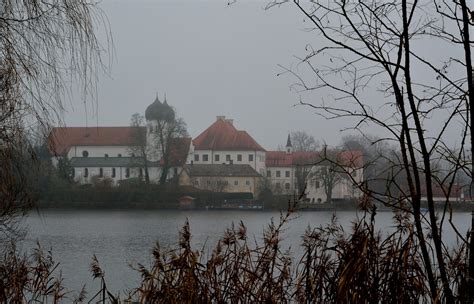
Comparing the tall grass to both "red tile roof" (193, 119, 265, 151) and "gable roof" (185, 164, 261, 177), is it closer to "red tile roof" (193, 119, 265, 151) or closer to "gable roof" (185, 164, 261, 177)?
"gable roof" (185, 164, 261, 177)

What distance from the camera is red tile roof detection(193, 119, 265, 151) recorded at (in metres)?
82.6

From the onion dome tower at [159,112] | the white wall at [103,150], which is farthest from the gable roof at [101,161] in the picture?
the onion dome tower at [159,112]

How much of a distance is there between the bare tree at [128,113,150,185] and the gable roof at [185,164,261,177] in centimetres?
456

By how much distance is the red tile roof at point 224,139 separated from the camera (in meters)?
82.6

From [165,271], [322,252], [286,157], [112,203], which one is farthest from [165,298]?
[286,157]

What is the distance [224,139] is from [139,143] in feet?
58.0

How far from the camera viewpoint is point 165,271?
3473 mm

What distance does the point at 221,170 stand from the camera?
247 ft

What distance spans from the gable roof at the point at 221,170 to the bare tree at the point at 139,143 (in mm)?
4563

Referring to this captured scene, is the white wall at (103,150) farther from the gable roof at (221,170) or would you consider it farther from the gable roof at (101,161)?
the gable roof at (221,170)

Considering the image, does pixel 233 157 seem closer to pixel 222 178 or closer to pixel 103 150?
pixel 222 178

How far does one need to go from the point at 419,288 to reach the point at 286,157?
76374 mm

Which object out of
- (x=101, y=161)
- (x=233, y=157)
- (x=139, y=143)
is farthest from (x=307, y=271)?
(x=101, y=161)

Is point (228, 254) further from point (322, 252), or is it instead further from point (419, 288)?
point (419, 288)
